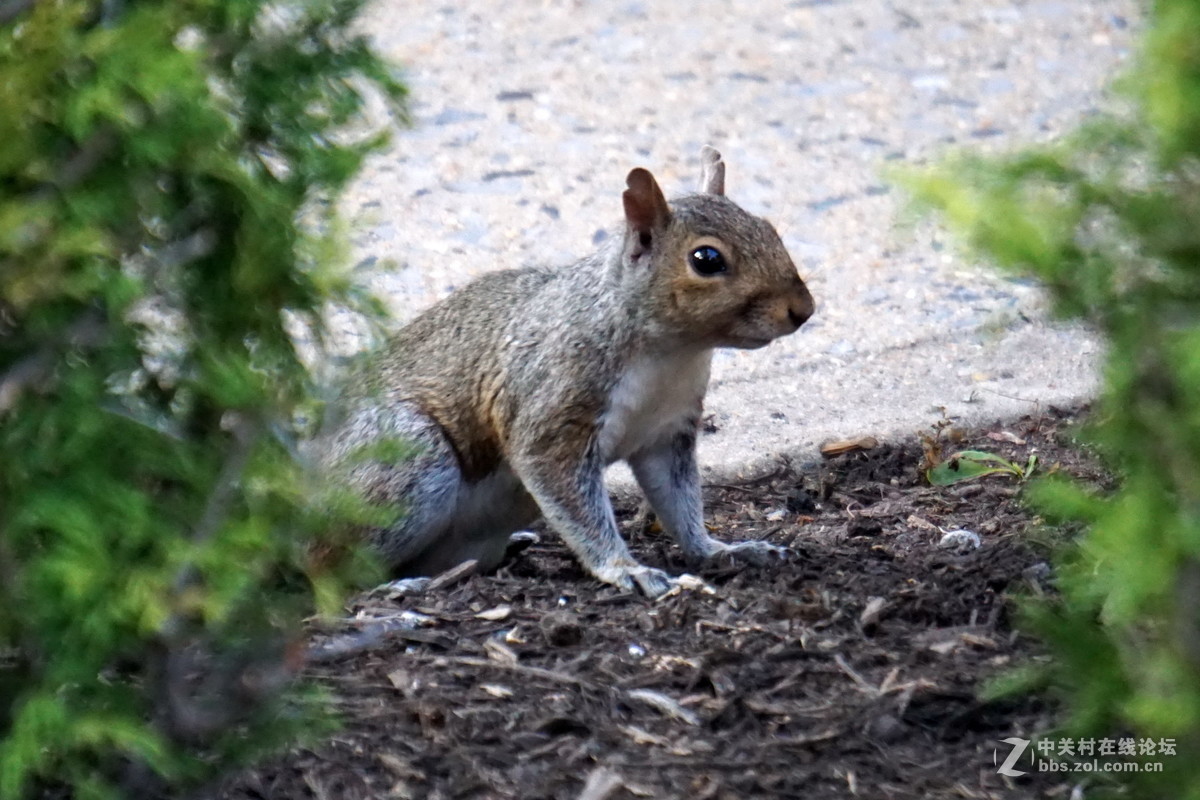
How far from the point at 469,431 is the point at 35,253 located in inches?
92.2

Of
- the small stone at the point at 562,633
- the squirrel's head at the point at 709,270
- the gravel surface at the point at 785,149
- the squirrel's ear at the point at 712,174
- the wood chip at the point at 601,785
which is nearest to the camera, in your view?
the wood chip at the point at 601,785

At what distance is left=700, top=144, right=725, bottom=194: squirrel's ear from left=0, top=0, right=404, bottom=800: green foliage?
210 cm

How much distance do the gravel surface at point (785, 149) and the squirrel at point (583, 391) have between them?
0.69 metres

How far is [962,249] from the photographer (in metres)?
1.99

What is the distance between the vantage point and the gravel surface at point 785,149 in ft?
18.0

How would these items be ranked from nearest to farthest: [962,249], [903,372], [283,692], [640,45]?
[962,249] < [283,692] < [903,372] < [640,45]

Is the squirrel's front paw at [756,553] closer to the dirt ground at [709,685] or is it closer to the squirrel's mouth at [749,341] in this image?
the dirt ground at [709,685]

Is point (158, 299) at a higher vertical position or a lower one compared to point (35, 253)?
lower

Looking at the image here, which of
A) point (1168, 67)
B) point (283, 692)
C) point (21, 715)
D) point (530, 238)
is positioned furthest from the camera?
point (530, 238)

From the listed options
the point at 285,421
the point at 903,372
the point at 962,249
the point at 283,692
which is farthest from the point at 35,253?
the point at 903,372

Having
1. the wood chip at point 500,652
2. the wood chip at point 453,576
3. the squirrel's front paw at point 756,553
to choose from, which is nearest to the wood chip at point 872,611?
the squirrel's front paw at point 756,553

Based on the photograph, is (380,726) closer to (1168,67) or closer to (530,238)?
(1168,67)

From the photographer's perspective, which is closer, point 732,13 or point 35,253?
point 35,253

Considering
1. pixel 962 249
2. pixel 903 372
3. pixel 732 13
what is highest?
pixel 962 249
